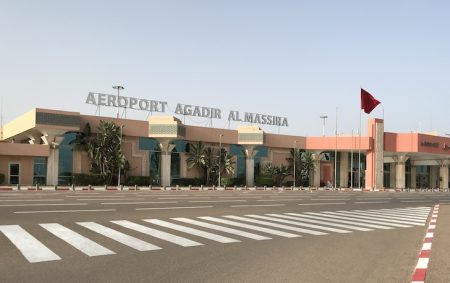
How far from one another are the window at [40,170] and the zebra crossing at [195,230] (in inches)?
1381

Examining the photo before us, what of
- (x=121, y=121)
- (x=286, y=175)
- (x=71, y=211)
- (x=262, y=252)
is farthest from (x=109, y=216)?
(x=286, y=175)

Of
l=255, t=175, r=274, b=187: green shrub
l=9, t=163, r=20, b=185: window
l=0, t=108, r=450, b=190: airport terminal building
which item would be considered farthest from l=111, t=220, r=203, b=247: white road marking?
l=255, t=175, r=274, b=187: green shrub

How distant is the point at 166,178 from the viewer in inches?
2125

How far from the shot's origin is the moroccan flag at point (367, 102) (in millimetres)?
57312

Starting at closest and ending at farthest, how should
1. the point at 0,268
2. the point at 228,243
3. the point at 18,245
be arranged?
1. the point at 0,268
2. the point at 18,245
3. the point at 228,243

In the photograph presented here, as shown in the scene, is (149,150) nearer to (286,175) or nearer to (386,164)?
(286,175)

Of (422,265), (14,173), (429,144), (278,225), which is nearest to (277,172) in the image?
(429,144)

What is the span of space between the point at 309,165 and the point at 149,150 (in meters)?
23.8

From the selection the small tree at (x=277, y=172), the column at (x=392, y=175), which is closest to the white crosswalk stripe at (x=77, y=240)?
the small tree at (x=277, y=172)

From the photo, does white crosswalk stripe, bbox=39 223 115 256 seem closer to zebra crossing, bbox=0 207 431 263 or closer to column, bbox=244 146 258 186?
zebra crossing, bbox=0 207 431 263

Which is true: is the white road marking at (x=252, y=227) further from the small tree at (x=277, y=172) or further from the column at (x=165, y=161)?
the small tree at (x=277, y=172)

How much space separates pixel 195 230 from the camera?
14.0 m

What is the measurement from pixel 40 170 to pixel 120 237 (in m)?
39.7

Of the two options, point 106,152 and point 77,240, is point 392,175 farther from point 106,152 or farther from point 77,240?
point 77,240
